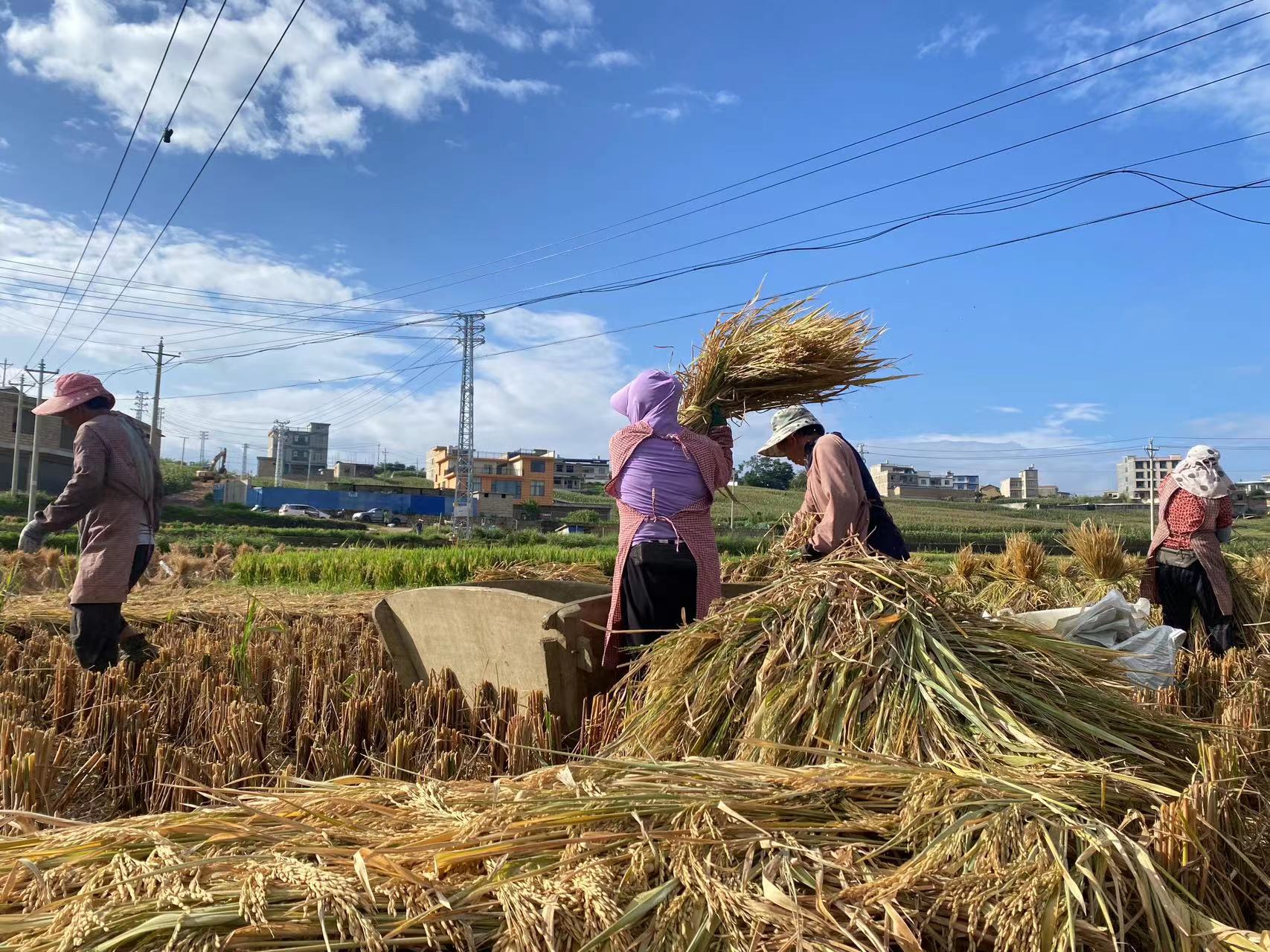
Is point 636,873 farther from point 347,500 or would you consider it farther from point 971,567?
point 347,500

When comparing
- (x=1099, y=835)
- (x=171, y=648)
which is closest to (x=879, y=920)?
(x=1099, y=835)

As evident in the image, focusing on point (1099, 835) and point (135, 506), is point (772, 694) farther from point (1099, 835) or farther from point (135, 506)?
point (135, 506)

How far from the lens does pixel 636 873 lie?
1.38 m

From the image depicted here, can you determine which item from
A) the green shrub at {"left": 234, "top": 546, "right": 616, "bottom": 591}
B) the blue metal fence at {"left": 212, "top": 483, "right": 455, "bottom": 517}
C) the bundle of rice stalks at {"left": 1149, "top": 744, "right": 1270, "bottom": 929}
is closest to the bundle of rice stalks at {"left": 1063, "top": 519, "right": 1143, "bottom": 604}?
the green shrub at {"left": 234, "top": 546, "right": 616, "bottom": 591}

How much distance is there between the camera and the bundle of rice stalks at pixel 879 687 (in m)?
1.94

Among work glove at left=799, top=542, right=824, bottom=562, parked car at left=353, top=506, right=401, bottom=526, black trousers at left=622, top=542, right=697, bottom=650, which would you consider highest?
work glove at left=799, top=542, right=824, bottom=562

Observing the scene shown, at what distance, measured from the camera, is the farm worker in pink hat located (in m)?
4.11

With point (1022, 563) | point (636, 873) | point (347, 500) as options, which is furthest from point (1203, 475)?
point (347, 500)

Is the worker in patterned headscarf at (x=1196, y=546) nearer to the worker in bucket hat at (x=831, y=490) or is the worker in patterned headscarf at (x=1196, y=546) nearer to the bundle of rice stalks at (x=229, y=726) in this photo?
the worker in bucket hat at (x=831, y=490)

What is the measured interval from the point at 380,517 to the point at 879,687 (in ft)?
176

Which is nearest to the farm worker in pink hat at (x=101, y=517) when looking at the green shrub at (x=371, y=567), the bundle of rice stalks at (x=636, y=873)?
the bundle of rice stalks at (x=636, y=873)

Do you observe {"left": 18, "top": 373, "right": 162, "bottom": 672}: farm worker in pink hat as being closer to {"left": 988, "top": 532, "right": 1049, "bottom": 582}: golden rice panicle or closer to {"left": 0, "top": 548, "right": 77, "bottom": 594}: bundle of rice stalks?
{"left": 0, "top": 548, "right": 77, "bottom": 594}: bundle of rice stalks

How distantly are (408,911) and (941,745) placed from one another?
1.19 m

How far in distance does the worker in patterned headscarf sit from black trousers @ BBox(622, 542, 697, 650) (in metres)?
3.70
